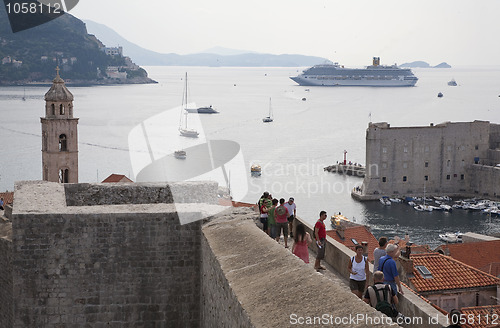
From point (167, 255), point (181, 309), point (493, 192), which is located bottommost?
point (493, 192)

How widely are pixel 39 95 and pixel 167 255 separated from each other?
458ft

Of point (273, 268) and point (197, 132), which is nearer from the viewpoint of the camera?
point (273, 268)

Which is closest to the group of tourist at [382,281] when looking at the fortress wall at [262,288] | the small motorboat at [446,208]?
the fortress wall at [262,288]

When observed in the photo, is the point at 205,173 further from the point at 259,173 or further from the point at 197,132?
the point at 197,132

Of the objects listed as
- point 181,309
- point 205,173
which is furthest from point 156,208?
point 205,173

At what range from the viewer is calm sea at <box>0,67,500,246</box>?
169 feet

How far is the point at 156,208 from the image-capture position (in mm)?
7152

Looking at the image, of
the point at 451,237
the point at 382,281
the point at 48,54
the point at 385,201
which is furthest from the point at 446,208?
the point at 48,54

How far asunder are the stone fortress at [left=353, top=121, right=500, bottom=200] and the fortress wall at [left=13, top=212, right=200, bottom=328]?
49.9 m

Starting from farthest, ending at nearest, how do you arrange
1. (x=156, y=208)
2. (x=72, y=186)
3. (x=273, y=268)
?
(x=72, y=186) → (x=156, y=208) → (x=273, y=268)

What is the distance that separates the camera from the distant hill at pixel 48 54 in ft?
541

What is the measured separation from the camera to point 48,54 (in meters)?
169

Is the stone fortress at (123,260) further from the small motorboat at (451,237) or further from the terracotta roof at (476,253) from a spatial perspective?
the small motorboat at (451,237)

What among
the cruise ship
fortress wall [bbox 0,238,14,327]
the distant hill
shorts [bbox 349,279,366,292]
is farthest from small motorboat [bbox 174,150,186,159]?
the cruise ship
